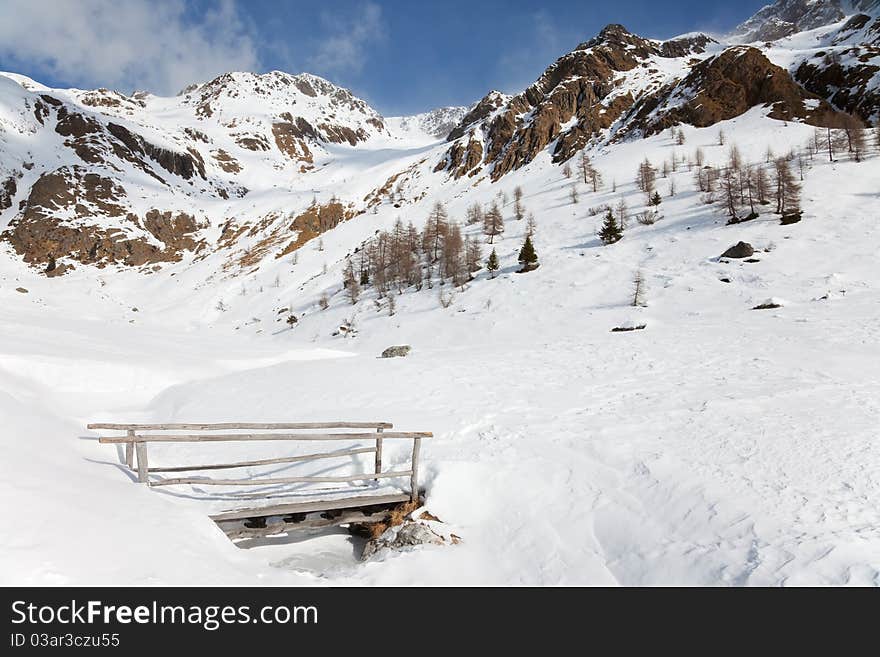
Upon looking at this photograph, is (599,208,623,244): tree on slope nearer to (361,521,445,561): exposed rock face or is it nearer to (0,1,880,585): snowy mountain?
(0,1,880,585): snowy mountain

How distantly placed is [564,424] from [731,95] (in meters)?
102

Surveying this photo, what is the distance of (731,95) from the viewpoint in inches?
3219

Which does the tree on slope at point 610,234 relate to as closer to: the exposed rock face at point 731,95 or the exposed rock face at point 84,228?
the exposed rock face at point 731,95

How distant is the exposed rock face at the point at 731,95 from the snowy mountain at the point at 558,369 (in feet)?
2.01

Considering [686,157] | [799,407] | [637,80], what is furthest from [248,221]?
[799,407]

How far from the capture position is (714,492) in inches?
296

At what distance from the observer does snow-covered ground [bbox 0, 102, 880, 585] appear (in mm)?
5633

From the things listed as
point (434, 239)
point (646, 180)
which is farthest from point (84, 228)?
point (646, 180)

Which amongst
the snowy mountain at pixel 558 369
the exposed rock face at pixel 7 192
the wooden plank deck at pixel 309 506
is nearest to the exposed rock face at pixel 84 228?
the exposed rock face at pixel 7 192

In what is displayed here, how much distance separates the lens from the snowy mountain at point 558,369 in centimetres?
622

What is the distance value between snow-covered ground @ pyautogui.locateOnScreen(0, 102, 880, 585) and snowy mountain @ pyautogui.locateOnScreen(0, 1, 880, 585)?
0.23ft

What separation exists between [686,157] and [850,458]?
238ft

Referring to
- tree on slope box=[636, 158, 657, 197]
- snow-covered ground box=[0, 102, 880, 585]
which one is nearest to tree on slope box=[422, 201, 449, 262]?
snow-covered ground box=[0, 102, 880, 585]
